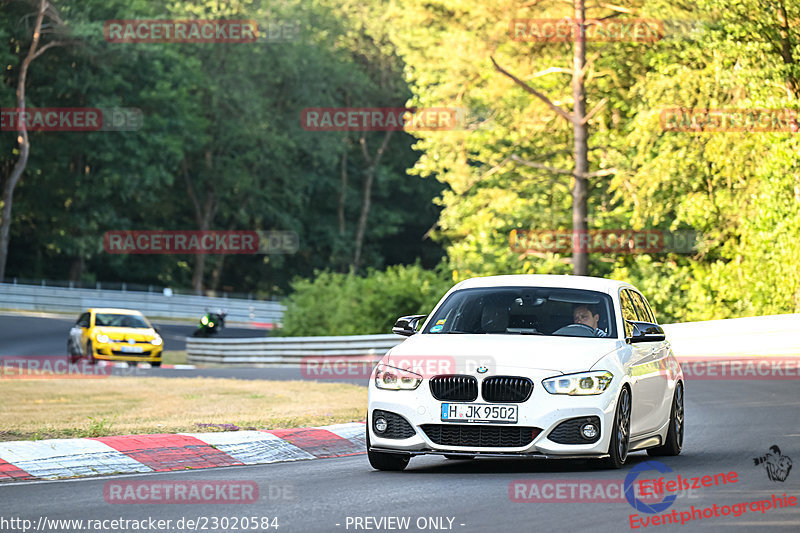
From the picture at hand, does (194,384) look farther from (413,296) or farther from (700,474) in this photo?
(700,474)

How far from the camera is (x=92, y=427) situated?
1404cm

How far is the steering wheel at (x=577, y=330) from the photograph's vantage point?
11.3 metres

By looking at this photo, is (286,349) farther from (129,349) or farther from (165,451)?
(165,451)

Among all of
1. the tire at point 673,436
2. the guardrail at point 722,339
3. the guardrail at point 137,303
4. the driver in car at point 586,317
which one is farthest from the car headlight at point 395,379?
the guardrail at point 137,303

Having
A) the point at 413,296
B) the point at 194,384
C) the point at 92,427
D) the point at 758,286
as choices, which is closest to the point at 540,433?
the point at 92,427

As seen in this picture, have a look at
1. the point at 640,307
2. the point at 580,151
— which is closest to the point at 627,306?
the point at 640,307

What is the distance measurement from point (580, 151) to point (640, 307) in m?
25.0

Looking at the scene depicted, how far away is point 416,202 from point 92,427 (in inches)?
3012

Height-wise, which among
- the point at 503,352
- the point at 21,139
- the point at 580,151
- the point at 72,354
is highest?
the point at 21,139

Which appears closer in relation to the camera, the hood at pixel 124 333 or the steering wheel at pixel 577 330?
the steering wheel at pixel 577 330

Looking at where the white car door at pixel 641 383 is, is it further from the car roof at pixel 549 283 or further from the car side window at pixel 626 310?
the car roof at pixel 549 283

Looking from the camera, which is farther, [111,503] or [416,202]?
[416,202]

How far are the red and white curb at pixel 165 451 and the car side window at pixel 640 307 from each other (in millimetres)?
3096

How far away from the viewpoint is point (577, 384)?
10.2m
